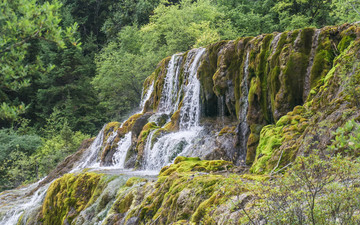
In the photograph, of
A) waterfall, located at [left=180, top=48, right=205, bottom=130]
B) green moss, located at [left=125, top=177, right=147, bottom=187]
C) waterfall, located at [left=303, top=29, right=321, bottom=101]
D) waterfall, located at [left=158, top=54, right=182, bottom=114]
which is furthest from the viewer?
waterfall, located at [left=158, top=54, right=182, bottom=114]

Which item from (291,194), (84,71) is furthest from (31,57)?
(291,194)

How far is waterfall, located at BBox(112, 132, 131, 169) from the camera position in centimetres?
1449

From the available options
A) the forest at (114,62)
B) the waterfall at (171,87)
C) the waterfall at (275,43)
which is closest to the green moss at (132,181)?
the forest at (114,62)

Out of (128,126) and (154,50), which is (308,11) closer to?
(154,50)

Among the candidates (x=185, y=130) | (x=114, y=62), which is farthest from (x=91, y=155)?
(x=114, y=62)

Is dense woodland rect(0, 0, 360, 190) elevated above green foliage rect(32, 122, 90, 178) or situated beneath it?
elevated above

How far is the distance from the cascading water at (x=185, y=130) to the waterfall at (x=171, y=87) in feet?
0.88

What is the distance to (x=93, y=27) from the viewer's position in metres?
40.7

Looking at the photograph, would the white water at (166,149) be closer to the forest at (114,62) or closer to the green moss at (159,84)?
the forest at (114,62)

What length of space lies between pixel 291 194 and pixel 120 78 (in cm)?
2426

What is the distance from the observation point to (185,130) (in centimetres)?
1354

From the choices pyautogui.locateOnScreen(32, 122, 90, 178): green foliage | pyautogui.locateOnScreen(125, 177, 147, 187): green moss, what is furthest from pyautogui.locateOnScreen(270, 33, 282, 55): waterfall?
pyautogui.locateOnScreen(32, 122, 90, 178): green foliage

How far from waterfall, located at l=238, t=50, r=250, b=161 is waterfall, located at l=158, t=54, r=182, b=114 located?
5.20m

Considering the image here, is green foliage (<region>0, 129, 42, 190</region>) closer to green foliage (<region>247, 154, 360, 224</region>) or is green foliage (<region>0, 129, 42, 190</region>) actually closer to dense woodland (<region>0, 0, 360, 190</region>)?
dense woodland (<region>0, 0, 360, 190</region>)
